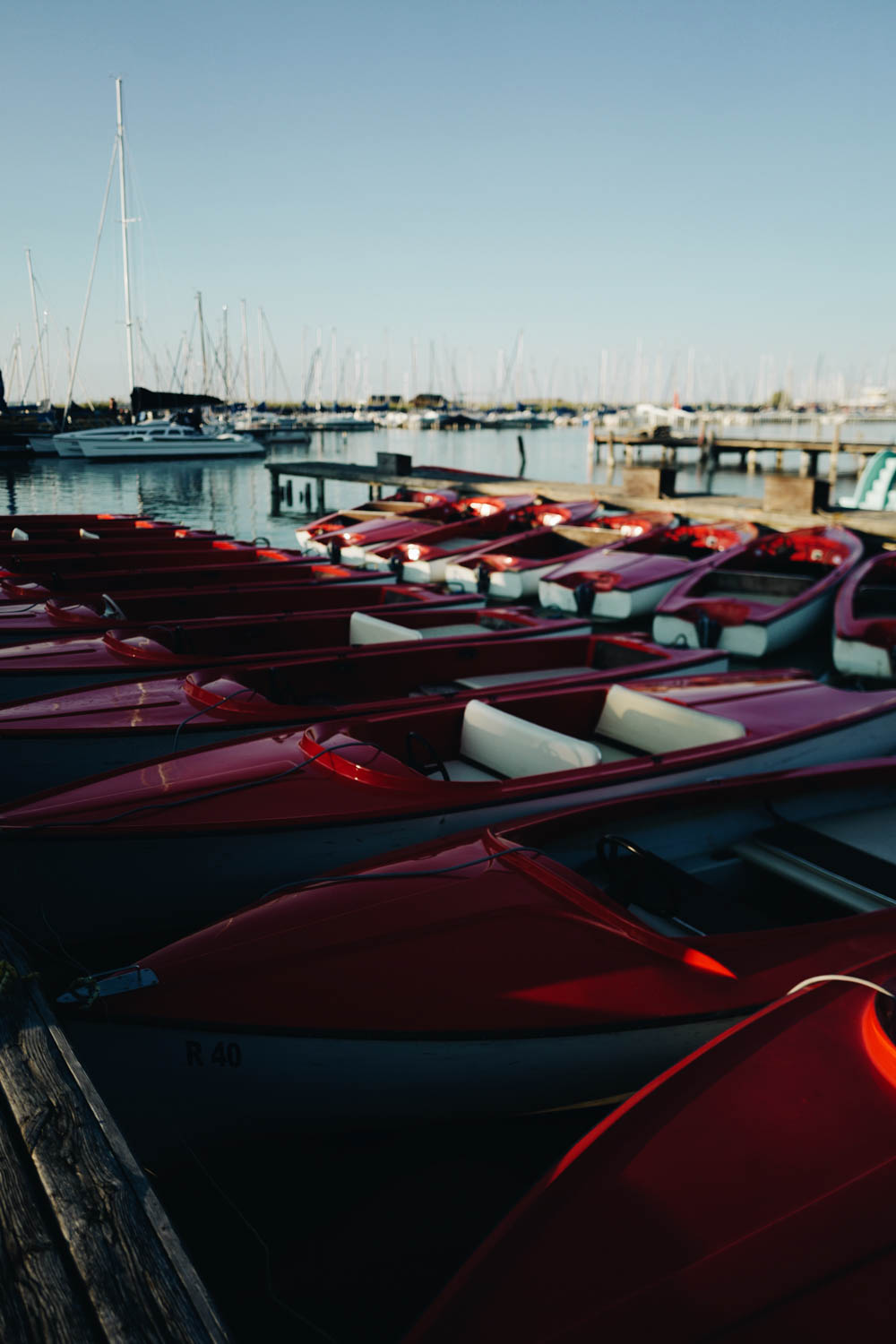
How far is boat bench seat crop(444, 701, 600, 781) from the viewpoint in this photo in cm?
545

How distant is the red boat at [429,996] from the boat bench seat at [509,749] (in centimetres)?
123

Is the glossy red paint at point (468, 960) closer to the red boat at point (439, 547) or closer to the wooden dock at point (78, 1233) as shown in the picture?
the wooden dock at point (78, 1233)

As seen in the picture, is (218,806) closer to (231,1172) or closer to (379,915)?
(379,915)

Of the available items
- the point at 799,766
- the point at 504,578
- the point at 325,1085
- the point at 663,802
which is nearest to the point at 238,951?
the point at 325,1085

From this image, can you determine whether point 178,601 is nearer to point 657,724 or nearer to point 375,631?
point 375,631

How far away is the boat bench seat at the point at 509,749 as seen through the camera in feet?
17.9

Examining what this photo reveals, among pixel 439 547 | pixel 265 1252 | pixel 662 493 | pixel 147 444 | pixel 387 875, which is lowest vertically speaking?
pixel 265 1252

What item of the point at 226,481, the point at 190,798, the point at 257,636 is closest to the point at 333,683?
the point at 257,636

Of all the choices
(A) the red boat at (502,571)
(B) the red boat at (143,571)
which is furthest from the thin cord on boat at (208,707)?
(A) the red boat at (502,571)

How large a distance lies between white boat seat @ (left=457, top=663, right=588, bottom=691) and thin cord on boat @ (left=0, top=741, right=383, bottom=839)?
2457mm

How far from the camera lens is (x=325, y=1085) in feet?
11.6

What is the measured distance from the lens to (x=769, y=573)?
14336 millimetres

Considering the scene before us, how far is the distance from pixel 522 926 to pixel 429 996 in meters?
0.51

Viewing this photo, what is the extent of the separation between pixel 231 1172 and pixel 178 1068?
845 mm
